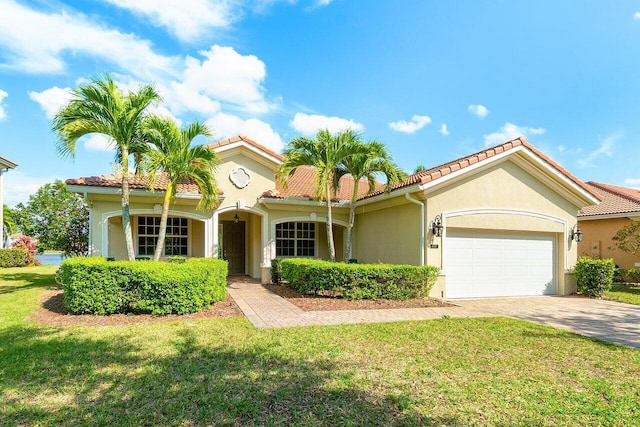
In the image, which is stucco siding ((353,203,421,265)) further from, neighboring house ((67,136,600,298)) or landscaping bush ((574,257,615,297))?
landscaping bush ((574,257,615,297))

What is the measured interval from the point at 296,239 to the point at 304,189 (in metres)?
2.51

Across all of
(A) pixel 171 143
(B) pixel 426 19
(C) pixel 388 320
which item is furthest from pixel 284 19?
(C) pixel 388 320

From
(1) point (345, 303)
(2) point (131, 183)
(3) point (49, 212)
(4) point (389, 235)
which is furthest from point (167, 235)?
(3) point (49, 212)

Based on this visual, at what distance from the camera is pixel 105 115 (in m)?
10.5

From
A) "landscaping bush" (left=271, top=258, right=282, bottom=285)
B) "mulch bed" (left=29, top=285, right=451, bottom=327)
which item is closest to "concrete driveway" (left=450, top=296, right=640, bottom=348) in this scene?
"mulch bed" (left=29, top=285, right=451, bottom=327)

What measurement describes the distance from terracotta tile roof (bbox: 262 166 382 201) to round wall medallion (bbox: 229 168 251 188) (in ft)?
3.15

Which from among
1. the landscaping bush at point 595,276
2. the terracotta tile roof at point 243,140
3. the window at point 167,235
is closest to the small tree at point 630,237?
the landscaping bush at point 595,276

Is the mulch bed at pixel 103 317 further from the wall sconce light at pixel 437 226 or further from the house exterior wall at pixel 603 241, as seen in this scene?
the house exterior wall at pixel 603 241

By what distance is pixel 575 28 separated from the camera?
12773 mm

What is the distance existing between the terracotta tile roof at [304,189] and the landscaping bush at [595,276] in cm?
947

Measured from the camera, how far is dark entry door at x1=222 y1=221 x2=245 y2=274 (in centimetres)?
1888

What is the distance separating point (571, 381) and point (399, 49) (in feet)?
42.2

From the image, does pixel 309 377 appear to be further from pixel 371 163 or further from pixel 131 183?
pixel 131 183

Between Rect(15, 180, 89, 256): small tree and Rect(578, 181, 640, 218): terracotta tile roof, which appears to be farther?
Rect(15, 180, 89, 256): small tree
